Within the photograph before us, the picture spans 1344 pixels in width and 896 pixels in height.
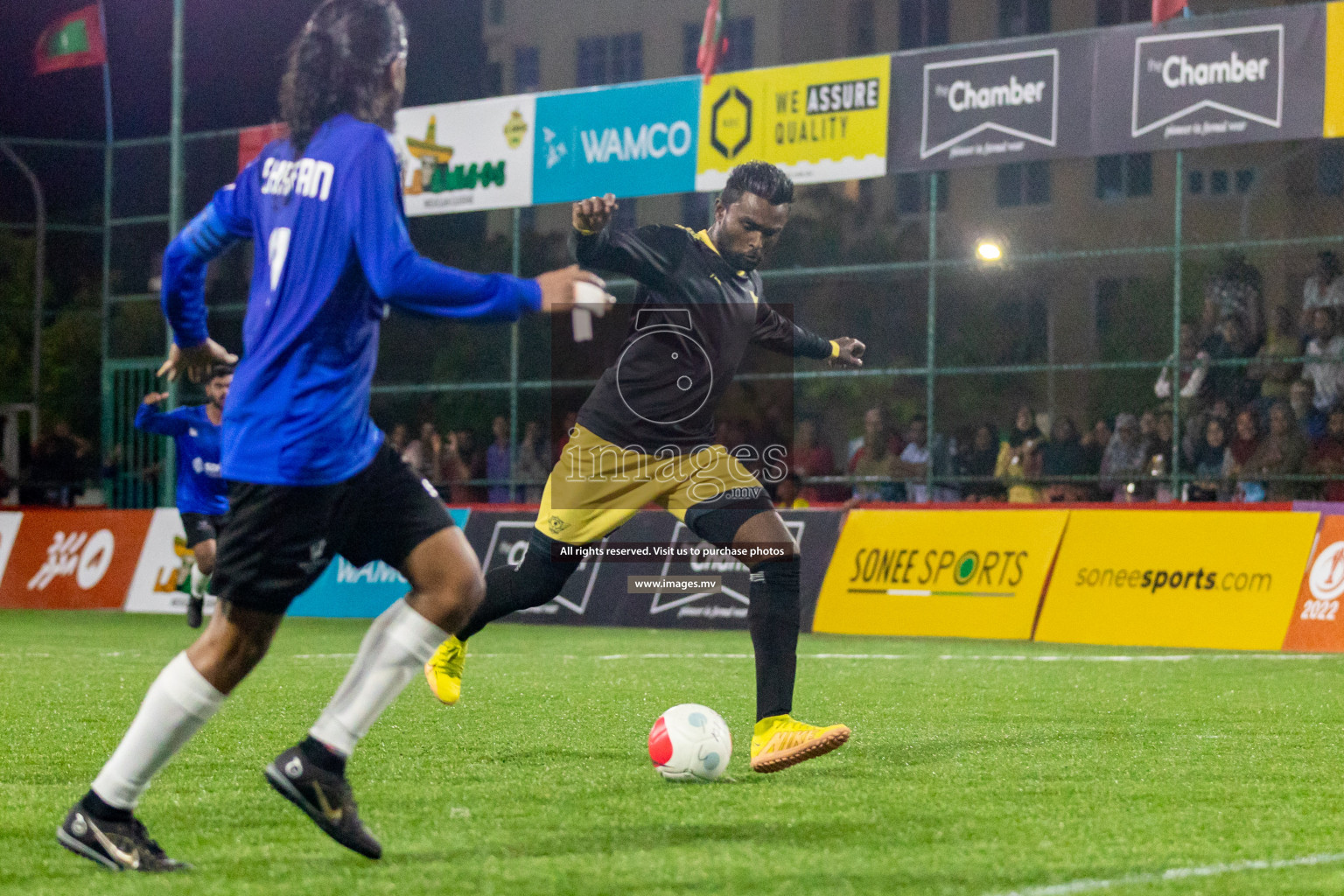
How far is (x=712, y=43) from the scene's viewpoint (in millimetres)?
18016

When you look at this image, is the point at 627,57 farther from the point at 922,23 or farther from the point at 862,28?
the point at 922,23

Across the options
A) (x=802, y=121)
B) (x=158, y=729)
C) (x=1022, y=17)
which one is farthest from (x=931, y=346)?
(x=1022, y=17)

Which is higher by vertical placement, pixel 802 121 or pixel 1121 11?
pixel 1121 11

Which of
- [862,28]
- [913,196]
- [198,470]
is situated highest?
[862,28]

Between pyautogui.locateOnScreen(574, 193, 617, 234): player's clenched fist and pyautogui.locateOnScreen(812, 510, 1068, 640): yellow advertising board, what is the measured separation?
943 cm

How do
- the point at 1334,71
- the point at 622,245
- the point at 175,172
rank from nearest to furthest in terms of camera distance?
the point at 622,245 → the point at 1334,71 → the point at 175,172

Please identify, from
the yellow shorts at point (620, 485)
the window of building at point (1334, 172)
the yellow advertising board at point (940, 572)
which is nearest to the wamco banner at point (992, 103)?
the window of building at point (1334, 172)

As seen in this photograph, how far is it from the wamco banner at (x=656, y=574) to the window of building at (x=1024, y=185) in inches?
1023

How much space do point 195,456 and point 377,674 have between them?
408 inches

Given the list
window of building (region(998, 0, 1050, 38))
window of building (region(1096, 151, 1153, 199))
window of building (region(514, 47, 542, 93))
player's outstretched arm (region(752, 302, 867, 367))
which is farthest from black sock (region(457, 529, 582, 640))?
window of building (region(514, 47, 542, 93))

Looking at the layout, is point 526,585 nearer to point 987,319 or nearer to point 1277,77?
point 1277,77

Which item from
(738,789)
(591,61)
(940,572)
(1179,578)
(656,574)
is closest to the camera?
(738,789)

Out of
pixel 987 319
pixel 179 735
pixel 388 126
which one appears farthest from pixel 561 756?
pixel 987 319

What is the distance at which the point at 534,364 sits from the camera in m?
27.9
